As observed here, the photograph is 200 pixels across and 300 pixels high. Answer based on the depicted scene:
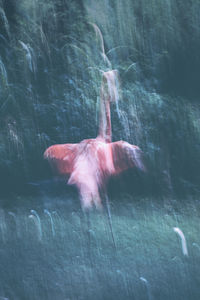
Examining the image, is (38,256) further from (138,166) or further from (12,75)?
(12,75)

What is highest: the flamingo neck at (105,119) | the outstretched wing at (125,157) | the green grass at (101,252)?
the flamingo neck at (105,119)

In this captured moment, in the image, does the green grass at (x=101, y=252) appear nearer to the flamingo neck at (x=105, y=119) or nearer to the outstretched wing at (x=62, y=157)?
the outstretched wing at (x=62, y=157)

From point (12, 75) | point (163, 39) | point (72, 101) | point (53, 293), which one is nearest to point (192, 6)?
point (163, 39)

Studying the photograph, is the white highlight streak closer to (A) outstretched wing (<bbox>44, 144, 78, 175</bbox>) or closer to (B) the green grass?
(B) the green grass

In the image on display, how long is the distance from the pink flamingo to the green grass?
5.6 inches

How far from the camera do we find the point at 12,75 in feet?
7.93

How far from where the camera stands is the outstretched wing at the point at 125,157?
2217mm

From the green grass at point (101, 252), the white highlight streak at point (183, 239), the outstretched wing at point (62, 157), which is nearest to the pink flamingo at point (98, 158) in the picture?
the outstretched wing at point (62, 157)

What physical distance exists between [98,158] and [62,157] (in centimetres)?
26

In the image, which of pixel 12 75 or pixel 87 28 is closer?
pixel 87 28

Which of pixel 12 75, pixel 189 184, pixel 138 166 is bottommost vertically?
pixel 189 184

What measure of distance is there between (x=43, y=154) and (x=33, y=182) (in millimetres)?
219

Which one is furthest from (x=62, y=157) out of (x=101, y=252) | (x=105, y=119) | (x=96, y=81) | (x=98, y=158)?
(x=101, y=252)

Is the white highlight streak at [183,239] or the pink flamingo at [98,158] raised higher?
the pink flamingo at [98,158]
